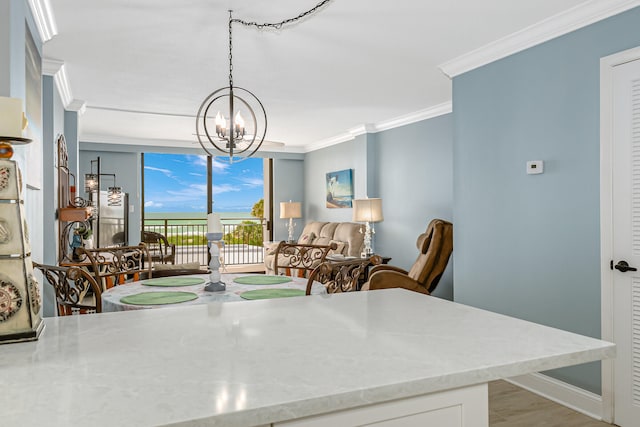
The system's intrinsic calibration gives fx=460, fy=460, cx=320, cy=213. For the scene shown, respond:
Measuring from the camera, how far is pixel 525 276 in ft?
10.8

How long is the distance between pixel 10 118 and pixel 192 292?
154 centimetres

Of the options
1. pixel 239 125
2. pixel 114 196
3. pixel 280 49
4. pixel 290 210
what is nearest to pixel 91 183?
pixel 114 196

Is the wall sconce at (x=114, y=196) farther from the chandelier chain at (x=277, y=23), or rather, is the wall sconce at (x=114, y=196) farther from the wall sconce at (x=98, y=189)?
the chandelier chain at (x=277, y=23)

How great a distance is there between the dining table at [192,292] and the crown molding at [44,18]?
1729 mm

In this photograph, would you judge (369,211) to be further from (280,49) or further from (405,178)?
(280,49)

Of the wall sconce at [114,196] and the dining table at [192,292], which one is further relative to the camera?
the wall sconce at [114,196]

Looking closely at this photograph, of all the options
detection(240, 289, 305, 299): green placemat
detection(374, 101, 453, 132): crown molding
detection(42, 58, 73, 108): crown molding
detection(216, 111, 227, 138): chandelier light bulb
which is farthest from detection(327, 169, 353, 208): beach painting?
detection(240, 289, 305, 299): green placemat

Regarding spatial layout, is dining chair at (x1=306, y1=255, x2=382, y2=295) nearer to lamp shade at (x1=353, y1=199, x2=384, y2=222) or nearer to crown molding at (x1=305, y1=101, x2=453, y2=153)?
crown molding at (x1=305, y1=101, x2=453, y2=153)

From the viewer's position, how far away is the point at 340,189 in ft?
24.8

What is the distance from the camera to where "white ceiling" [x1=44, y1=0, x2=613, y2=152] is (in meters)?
2.82

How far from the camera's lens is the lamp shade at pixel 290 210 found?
8.52m

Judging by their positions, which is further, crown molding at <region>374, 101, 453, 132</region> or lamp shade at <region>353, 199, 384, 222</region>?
lamp shade at <region>353, 199, 384, 222</region>

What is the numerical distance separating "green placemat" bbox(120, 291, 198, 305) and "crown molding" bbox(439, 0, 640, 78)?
2.77m

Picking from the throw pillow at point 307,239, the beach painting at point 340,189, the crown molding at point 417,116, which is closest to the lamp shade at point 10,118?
the crown molding at point 417,116
